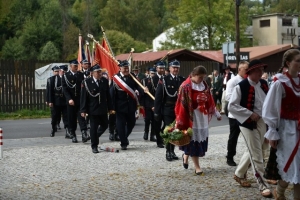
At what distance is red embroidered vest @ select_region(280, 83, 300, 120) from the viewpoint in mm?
6965

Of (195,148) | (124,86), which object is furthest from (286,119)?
(124,86)

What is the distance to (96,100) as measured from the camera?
1305 cm

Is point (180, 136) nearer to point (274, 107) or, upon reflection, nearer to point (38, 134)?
point (274, 107)

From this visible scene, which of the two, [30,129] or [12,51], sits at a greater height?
[12,51]

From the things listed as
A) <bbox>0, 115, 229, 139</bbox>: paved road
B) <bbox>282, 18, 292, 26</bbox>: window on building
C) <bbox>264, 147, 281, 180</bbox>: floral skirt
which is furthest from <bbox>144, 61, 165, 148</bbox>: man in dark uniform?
<bbox>282, 18, 292, 26</bbox>: window on building

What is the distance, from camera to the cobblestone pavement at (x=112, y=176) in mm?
8492

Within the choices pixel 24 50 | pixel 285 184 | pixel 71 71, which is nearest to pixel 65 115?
pixel 71 71

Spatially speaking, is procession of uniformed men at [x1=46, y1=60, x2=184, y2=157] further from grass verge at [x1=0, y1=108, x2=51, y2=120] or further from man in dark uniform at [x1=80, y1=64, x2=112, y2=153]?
grass verge at [x1=0, y1=108, x2=51, y2=120]

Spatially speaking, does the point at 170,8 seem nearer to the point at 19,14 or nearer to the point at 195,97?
the point at 19,14

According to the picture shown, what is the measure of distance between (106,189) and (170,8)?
82414mm

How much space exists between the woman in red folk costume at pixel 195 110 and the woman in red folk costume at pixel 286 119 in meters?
2.95

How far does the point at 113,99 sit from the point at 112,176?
12.4 ft

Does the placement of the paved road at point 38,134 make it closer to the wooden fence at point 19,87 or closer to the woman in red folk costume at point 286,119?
the wooden fence at point 19,87

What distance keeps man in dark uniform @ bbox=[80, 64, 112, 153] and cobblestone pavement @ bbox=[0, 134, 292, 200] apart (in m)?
0.75
